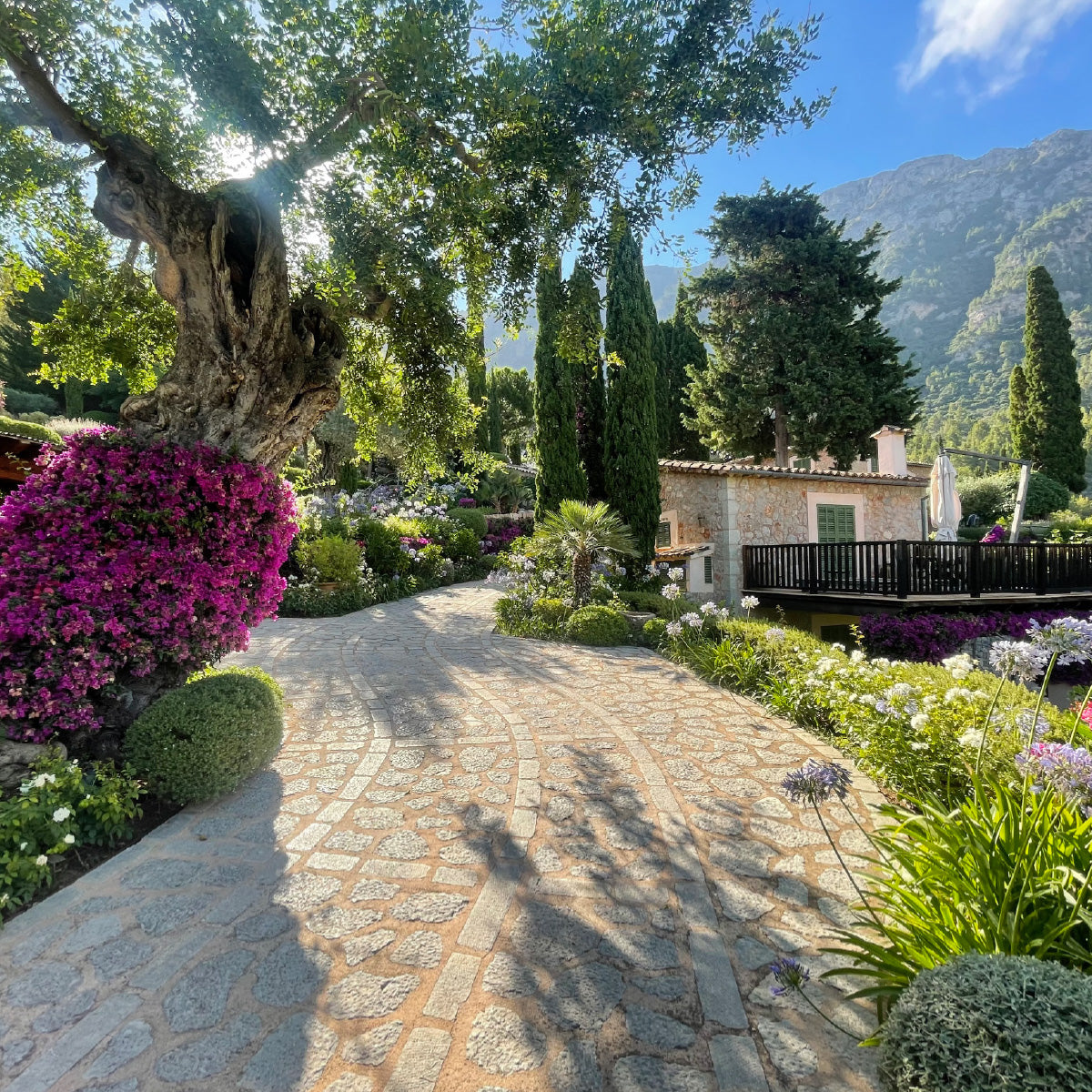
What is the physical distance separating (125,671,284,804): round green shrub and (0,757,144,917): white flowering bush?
15 cm

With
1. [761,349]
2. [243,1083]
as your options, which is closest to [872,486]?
[761,349]

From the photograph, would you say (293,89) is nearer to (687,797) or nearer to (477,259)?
(477,259)

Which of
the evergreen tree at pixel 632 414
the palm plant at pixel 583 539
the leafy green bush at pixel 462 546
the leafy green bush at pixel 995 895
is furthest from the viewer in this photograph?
the leafy green bush at pixel 462 546

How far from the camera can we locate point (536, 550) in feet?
34.6

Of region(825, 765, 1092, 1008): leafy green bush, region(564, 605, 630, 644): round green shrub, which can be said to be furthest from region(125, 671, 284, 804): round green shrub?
region(564, 605, 630, 644): round green shrub

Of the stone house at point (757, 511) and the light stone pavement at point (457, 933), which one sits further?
the stone house at point (757, 511)

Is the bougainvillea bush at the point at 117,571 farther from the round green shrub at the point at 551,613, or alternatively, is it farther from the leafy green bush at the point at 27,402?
the leafy green bush at the point at 27,402

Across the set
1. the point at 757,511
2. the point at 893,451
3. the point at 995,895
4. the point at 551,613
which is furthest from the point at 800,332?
the point at 995,895

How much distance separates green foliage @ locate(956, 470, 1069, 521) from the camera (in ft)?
70.6

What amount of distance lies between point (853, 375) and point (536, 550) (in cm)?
1419

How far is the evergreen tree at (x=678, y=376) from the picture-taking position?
76.3 feet

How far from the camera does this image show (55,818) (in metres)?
2.79

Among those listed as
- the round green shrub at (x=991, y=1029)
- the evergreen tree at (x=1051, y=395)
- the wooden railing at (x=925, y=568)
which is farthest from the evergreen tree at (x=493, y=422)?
the round green shrub at (x=991, y=1029)

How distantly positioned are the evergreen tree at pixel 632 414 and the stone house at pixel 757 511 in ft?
3.07
